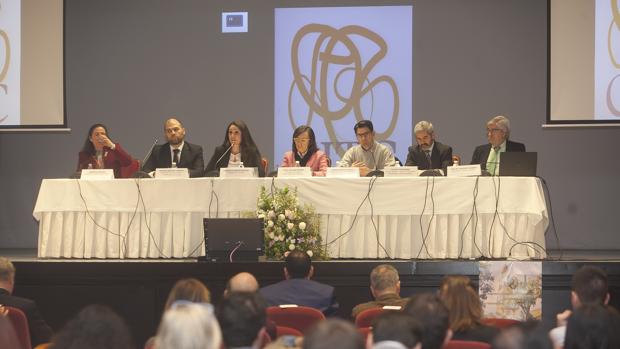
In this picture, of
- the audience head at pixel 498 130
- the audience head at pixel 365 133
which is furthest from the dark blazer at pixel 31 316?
the audience head at pixel 498 130

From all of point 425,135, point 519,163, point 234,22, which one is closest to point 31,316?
point 519,163

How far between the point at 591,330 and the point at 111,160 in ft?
19.3

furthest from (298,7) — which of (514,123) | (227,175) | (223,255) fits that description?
(223,255)

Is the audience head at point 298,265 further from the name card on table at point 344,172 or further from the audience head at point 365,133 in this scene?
the audience head at point 365,133

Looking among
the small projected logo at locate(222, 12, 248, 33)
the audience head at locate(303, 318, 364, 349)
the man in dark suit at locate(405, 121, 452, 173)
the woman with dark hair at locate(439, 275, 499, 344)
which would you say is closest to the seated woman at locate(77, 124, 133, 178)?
the man in dark suit at locate(405, 121, 452, 173)

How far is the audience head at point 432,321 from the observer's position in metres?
3.19

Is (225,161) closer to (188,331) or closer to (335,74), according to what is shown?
(335,74)

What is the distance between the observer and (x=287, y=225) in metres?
6.86

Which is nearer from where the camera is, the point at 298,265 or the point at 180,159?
the point at 298,265

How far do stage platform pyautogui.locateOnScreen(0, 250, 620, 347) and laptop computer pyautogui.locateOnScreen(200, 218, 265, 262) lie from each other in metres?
0.07

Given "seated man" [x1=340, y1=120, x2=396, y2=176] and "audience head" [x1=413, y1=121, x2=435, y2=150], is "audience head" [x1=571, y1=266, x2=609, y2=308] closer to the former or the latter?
"seated man" [x1=340, y1=120, x2=396, y2=176]

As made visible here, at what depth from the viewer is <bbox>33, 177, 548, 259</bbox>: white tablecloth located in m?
6.87

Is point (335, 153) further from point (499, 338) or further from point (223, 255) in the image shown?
point (499, 338)

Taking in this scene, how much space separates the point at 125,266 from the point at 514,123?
5262mm
